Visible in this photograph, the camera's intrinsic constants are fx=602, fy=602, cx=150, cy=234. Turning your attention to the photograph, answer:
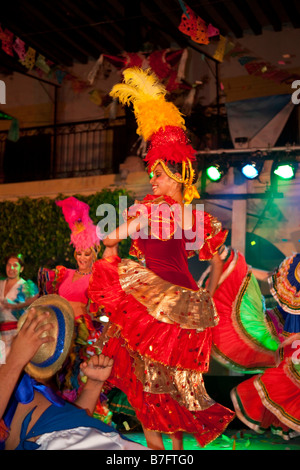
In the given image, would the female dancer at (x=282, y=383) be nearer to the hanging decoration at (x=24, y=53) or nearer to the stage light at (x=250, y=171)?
the stage light at (x=250, y=171)

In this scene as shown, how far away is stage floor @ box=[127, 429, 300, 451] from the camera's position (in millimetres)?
4023

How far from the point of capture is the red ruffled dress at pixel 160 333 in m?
3.16

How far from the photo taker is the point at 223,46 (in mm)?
6805

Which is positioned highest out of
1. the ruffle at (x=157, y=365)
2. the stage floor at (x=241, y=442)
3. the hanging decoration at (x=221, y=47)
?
the hanging decoration at (x=221, y=47)

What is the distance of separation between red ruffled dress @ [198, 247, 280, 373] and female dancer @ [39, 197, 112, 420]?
0.97 meters

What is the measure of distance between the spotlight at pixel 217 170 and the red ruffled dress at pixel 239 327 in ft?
11.2

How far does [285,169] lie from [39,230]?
3860mm

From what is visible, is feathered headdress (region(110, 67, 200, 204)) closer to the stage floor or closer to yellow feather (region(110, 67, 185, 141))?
yellow feather (region(110, 67, 185, 141))

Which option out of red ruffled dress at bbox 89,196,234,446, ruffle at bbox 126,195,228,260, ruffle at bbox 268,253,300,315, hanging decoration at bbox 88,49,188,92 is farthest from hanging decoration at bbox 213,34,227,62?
red ruffled dress at bbox 89,196,234,446

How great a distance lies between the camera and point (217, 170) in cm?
739

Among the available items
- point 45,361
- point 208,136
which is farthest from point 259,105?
point 45,361

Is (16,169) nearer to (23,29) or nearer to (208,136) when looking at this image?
(23,29)

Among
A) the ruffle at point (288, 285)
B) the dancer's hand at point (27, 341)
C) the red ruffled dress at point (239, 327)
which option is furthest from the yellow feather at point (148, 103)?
the dancer's hand at point (27, 341)
